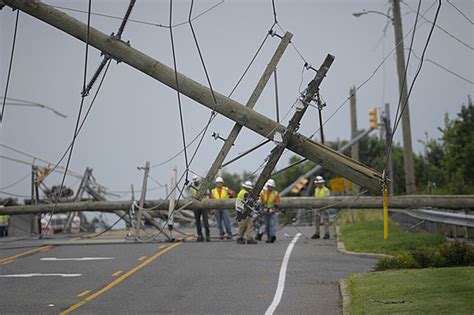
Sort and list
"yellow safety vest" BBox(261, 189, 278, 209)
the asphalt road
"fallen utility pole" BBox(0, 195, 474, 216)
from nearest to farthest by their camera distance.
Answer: the asphalt road < "fallen utility pole" BBox(0, 195, 474, 216) < "yellow safety vest" BBox(261, 189, 278, 209)

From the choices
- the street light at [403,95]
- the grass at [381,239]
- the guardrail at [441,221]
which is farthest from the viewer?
the street light at [403,95]

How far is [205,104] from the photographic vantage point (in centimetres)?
1453

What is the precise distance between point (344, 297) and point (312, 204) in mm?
12656

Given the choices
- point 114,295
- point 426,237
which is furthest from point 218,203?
point 114,295

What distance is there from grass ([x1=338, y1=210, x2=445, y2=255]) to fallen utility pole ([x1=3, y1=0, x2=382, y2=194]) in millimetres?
7454

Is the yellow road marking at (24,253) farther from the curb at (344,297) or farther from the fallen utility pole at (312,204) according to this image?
the curb at (344,297)

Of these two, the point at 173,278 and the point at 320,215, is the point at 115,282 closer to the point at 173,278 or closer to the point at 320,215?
the point at 173,278

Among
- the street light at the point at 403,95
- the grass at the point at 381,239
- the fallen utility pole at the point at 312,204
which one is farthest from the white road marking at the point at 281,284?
the street light at the point at 403,95

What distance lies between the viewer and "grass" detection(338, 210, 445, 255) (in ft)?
74.1

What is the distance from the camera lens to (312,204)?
1103 inches

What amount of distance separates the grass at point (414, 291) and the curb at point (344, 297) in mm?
66

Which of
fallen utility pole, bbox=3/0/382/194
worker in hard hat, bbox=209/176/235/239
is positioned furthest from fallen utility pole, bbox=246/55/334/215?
worker in hard hat, bbox=209/176/235/239

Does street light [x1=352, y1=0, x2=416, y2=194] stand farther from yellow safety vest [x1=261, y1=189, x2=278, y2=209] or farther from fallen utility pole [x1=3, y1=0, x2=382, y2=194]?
fallen utility pole [x1=3, y1=0, x2=382, y2=194]

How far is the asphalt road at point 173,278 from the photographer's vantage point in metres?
15.7
